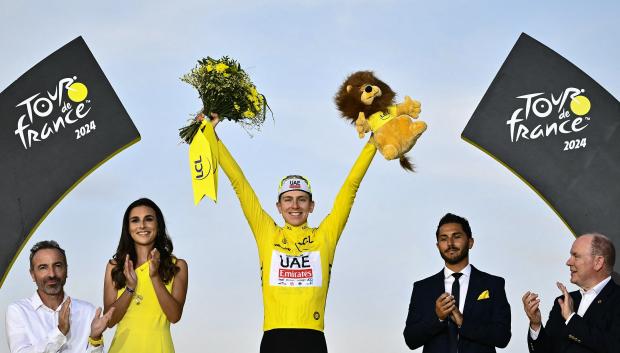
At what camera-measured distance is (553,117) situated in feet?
34.1

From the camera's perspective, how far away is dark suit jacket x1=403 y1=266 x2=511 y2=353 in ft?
27.2

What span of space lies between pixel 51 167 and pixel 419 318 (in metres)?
3.97

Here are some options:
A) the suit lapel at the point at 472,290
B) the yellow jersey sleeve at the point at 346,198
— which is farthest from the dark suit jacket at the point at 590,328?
the yellow jersey sleeve at the point at 346,198

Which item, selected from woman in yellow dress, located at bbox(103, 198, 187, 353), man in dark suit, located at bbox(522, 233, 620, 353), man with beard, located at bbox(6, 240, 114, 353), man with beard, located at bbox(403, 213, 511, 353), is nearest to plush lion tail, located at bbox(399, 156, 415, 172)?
man with beard, located at bbox(403, 213, 511, 353)

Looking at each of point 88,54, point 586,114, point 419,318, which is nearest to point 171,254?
point 419,318

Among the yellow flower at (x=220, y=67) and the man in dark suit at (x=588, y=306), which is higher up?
the yellow flower at (x=220, y=67)

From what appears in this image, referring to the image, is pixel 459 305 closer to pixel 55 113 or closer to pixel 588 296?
pixel 588 296

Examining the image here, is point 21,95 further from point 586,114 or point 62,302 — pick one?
point 586,114

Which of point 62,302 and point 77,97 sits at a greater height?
point 77,97

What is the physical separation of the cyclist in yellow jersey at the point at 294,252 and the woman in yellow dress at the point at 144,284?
2.44ft

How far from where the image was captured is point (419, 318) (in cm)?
852

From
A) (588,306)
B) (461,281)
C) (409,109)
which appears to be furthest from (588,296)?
(409,109)

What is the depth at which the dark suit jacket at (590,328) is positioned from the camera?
7.52 metres

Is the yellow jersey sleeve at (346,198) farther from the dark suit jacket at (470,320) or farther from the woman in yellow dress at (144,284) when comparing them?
the woman in yellow dress at (144,284)
